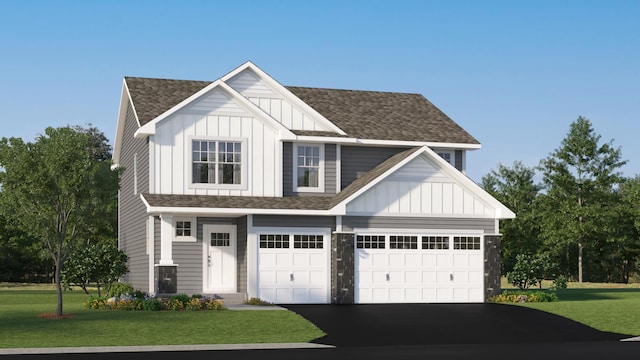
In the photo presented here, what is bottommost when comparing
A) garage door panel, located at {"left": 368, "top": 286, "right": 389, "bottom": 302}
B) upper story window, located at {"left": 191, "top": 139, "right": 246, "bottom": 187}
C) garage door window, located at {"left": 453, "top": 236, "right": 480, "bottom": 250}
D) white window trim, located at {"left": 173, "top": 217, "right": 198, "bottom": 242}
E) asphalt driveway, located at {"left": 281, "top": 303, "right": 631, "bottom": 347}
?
asphalt driveway, located at {"left": 281, "top": 303, "right": 631, "bottom": 347}

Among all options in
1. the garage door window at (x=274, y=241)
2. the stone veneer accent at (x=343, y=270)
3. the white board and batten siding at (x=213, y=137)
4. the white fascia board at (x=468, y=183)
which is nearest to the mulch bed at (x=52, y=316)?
the white board and batten siding at (x=213, y=137)

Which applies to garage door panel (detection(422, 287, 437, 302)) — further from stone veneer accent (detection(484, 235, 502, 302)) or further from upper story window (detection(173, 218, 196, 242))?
upper story window (detection(173, 218, 196, 242))

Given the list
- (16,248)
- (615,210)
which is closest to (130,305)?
(16,248)

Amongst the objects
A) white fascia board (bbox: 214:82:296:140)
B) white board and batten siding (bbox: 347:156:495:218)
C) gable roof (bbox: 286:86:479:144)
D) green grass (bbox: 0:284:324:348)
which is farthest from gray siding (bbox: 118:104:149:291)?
white board and batten siding (bbox: 347:156:495:218)

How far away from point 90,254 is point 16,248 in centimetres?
3260

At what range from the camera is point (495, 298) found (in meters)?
33.0

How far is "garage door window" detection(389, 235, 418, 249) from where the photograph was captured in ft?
107

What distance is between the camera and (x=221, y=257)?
33.6 m

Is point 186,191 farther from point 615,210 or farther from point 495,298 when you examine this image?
point 615,210

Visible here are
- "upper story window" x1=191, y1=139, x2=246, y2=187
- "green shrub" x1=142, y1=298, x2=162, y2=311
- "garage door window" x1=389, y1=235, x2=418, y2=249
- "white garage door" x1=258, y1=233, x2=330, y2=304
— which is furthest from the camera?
"upper story window" x1=191, y1=139, x2=246, y2=187

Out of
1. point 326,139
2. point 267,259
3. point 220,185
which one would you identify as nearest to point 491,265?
point 326,139

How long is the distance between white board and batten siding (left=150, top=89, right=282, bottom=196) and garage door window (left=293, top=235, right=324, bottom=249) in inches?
99.0

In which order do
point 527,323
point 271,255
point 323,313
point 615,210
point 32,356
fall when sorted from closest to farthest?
point 32,356
point 527,323
point 323,313
point 271,255
point 615,210

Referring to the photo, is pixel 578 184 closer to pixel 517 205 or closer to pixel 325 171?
pixel 517 205
